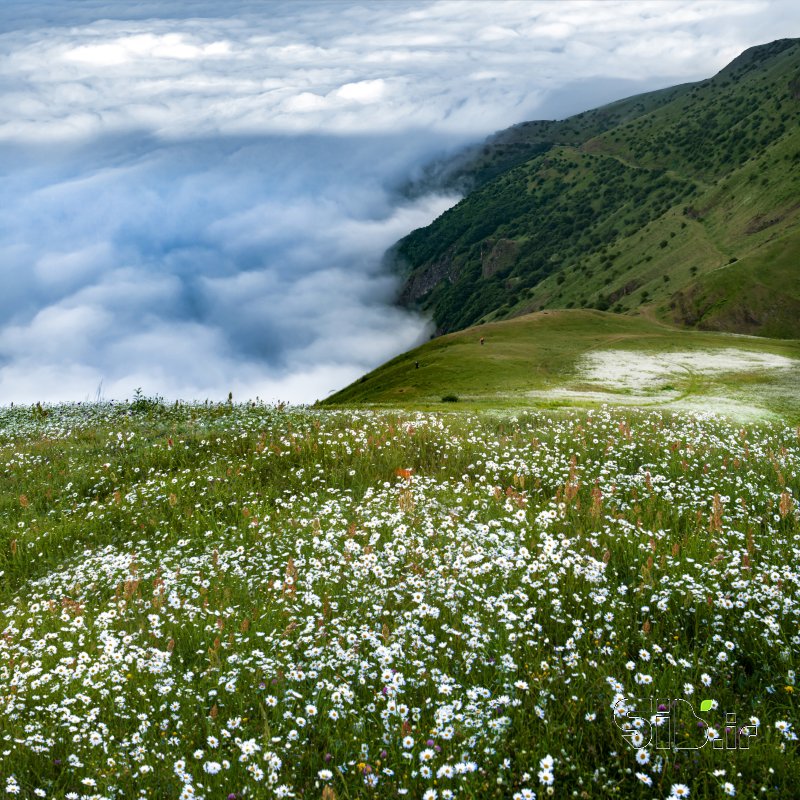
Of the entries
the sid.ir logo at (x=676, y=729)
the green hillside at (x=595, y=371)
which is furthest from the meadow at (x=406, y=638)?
the green hillside at (x=595, y=371)

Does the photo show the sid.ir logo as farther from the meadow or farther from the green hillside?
the green hillside

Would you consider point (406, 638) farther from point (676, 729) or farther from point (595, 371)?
point (595, 371)

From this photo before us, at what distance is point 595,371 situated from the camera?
2084 inches

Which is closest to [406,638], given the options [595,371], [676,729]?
[676,729]

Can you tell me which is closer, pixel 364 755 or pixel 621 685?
pixel 364 755

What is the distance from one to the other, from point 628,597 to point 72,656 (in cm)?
666

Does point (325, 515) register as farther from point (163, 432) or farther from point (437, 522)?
point (163, 432)

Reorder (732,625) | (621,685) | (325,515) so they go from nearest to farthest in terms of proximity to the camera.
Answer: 1. (621,685)
2. (732,625)
3. (325,515)

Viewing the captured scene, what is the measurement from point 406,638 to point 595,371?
4809 centimetres

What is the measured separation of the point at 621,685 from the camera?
6.26 metres

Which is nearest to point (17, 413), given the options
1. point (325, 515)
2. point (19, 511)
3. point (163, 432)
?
point (163, 432)

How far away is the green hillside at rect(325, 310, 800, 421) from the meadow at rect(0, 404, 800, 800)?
16769mm

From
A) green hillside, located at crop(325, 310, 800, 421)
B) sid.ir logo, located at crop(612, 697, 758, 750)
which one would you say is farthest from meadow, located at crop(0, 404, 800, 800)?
green hillside, located at crop(325, 310, 800, 421)

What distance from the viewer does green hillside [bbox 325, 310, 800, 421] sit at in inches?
1374
